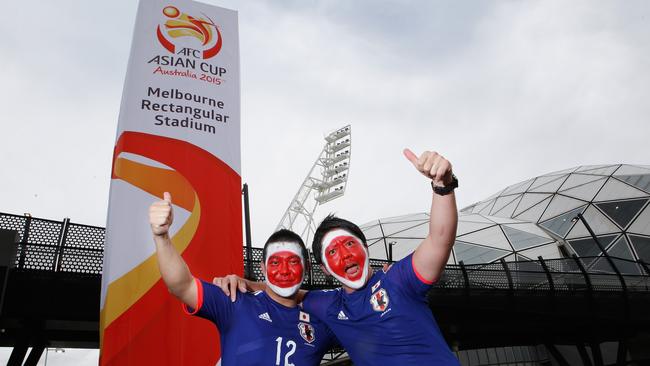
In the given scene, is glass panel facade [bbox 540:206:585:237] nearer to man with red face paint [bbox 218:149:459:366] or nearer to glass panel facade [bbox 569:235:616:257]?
glass panel facade [bbox 569:235:616:257]

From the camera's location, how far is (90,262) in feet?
23.4

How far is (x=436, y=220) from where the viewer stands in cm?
267

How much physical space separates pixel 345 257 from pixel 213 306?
2.91ft

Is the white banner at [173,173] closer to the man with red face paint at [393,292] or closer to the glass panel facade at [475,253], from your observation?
the man with red face paint at [393,292]

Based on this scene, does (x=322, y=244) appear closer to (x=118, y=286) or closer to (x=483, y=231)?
(x=118, y=286)

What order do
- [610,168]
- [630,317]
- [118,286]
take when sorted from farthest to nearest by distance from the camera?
[610,168]
[630,317]
[118,286]

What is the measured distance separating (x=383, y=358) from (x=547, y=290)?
870 centimetres

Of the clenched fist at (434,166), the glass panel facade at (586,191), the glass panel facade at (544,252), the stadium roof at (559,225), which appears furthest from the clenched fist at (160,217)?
the glass panel facade at (586,191)

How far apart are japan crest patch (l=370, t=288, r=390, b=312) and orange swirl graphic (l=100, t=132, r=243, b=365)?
2.65 m

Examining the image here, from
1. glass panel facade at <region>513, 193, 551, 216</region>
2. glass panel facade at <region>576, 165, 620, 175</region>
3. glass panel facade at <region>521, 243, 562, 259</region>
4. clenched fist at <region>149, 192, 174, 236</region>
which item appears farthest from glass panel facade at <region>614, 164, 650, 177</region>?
clenched fist at <region>149, 192, 174, 236</region>

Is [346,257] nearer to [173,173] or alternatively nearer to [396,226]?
[173,173]

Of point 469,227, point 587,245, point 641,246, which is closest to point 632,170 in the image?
point 641,246

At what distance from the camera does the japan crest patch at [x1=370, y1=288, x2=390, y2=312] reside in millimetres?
2908

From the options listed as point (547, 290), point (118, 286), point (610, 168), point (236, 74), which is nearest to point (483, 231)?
point (610, 168)
